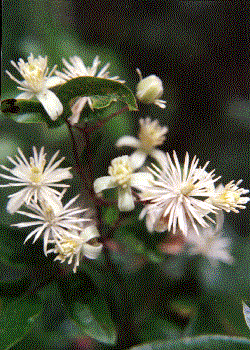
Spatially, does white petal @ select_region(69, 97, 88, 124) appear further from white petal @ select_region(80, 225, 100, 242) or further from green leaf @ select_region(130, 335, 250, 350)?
green leaf @ select_region(130, 335, 250, 350)

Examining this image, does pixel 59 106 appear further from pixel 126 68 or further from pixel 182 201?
pixel 126 68

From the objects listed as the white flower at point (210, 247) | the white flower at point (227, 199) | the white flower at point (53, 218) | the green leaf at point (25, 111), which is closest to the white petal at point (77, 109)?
the green leaf at point (25, 111)

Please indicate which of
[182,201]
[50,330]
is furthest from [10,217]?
[182,201]

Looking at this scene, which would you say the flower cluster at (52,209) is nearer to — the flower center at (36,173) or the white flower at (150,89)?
the flower center at (36,173)

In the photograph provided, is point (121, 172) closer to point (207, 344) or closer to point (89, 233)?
point (89, 233)

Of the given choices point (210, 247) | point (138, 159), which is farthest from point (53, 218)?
point (210, 247)

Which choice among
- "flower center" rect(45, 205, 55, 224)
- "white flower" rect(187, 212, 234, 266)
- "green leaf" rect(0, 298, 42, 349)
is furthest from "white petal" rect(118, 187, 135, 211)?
"white flower" rect(187, 212, 234, 266)

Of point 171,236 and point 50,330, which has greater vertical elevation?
point 171,236
